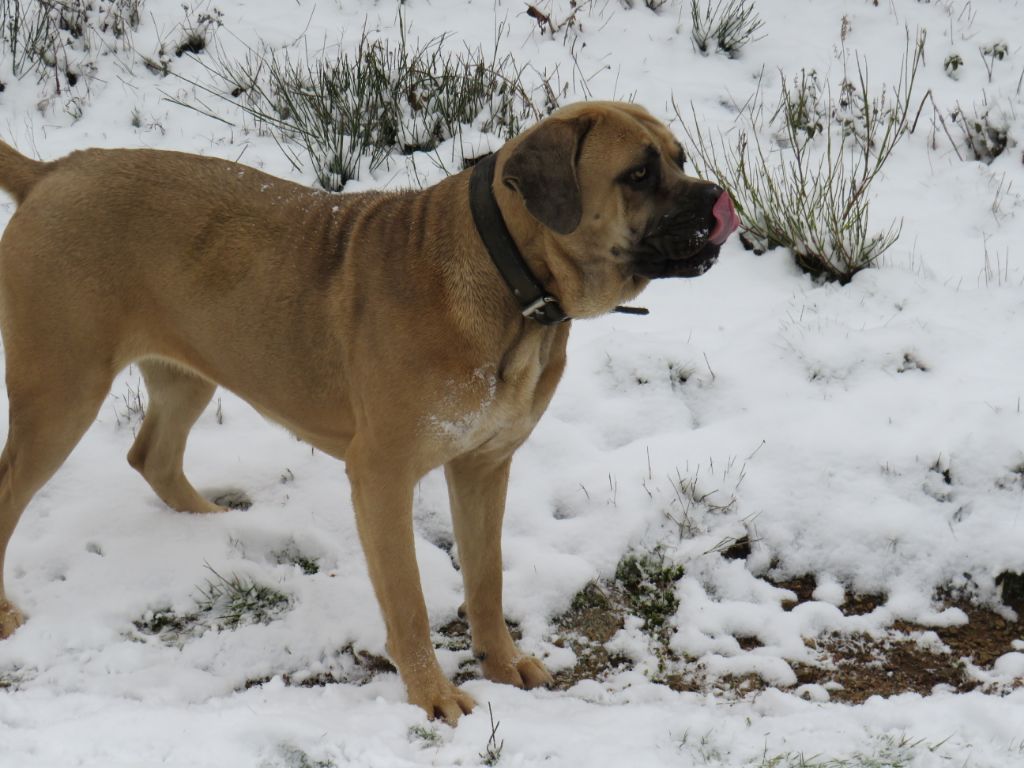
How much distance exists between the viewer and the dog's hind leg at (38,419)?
3.58 metres

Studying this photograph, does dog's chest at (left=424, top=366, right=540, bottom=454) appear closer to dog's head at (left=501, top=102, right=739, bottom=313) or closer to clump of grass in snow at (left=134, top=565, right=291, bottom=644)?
dog's head at (left=501, top=102, right=739, bottom=313)

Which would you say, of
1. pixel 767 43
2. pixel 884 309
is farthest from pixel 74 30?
pixel 884 309

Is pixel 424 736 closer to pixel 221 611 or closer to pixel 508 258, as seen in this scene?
pixel 221 611

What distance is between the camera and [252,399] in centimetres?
375

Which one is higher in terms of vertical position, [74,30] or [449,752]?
[74,30]

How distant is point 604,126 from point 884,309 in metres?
2.69

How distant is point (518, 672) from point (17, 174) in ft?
7.52

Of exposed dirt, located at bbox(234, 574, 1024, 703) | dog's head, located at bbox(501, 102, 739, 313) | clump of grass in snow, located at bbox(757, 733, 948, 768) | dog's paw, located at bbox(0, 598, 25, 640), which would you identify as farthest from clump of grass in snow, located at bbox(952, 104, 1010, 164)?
dog's paw, located at bbox(0, 598, 25, 640)

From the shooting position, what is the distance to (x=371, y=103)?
645 cm

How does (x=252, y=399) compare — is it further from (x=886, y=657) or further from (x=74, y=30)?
(x=74, y=30)

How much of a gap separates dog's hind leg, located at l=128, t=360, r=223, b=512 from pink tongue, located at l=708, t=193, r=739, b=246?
208 centimetres

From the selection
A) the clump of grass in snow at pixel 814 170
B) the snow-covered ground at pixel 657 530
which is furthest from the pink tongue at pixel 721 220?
the clump of grass in snow at pixel 814 170

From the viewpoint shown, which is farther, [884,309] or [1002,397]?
[884,309]

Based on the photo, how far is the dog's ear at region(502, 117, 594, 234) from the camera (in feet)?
9.82
